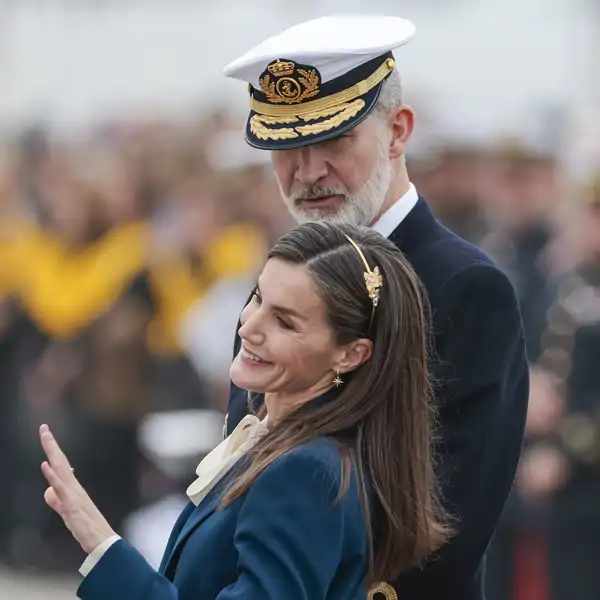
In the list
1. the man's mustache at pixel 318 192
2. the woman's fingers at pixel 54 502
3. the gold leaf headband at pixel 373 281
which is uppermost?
the gold leaf headband at pixel 373 281

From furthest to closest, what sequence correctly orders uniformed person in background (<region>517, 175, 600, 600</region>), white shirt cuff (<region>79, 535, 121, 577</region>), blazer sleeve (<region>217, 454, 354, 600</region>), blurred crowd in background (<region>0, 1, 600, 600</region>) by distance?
blurred crowd in background (<region>0, 1, 600, 600</region>) < uniformed person in background (<region>517, 175, 600, 600</region>) < white shirt cuff (<region>79, 535, 121, 577</region>) < blazer sleeve (<region>217, 454, 354, 600</region>)

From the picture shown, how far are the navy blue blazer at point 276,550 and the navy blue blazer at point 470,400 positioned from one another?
470mm

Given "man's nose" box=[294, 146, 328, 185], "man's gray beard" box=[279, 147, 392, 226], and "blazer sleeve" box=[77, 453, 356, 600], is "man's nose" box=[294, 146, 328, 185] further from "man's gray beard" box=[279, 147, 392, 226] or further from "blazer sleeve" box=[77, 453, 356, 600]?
"blazer sleeve" box=[77, 453, 356, 600]

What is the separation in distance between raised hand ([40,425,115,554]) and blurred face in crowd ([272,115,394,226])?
796 mm

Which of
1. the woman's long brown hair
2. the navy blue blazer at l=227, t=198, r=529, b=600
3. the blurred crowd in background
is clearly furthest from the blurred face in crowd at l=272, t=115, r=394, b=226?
the blurred crowd in background

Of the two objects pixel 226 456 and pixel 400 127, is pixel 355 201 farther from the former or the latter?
pixel 226 456

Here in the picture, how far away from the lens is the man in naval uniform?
349cm

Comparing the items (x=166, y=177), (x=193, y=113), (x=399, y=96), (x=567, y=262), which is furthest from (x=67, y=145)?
(x=399, y=96)

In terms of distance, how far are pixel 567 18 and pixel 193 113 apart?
2.24m

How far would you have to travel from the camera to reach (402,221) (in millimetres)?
3699

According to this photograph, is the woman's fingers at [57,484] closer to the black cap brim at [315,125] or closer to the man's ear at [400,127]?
the black cap brim at [315,125]

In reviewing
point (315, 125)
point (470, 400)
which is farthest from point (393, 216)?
point (470, 400)

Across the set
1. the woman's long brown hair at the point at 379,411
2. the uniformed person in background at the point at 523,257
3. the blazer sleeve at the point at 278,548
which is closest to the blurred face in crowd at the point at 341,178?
the woman's long brown hair at the point at 379,411

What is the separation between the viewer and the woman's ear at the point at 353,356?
3.10 m
